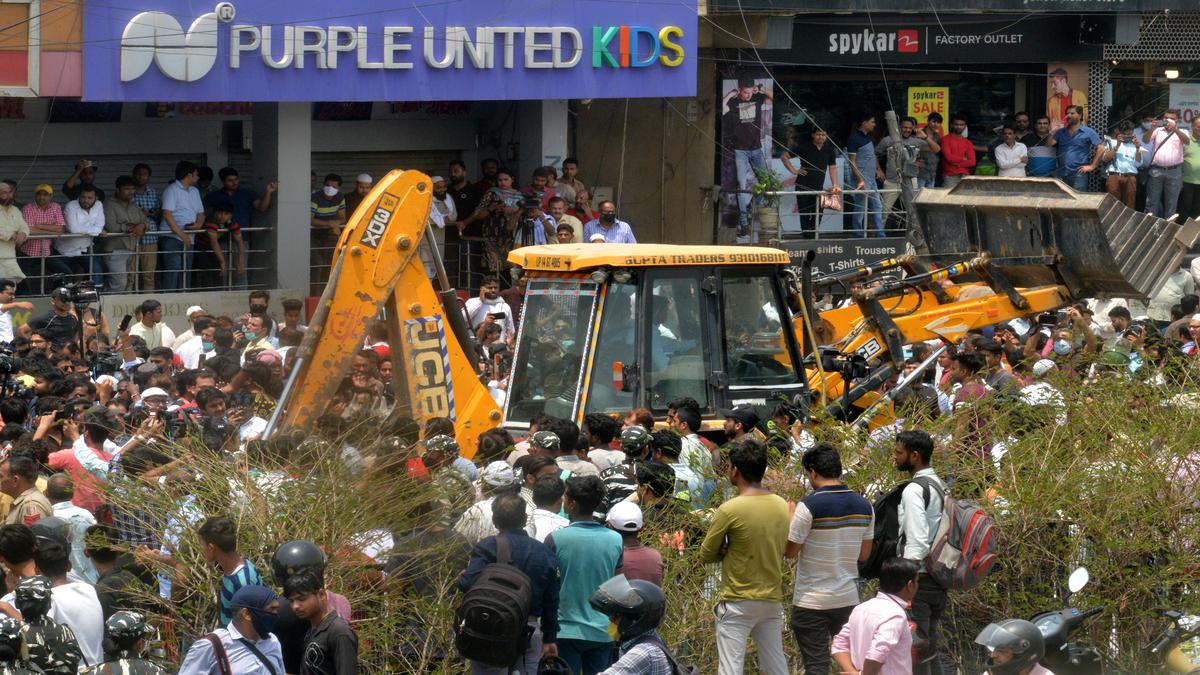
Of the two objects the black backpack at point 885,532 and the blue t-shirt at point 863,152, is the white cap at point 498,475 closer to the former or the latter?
the black backpack at point 885,532

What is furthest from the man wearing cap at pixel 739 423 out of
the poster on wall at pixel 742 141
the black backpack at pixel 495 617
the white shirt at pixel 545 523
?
the poster on wall at pixel 742 141

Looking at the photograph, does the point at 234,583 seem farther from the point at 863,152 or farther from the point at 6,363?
the point at 863,152

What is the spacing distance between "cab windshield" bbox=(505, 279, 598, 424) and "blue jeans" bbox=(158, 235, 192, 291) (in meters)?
7.56

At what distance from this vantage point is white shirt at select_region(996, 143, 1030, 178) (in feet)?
80.9

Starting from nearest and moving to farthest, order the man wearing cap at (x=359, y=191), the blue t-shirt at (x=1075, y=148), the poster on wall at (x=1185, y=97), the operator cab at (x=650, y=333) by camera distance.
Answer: the operator cab at (x=650, y=333) → the man wearing cap at (x=359, y=191) → the blue t-shirt at (x=1075, y=148) → the poster on wall at (x=1185, y=97)

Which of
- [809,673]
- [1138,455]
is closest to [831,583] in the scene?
[809,673]

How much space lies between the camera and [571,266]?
12.6m

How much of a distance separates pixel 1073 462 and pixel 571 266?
388 centimetres

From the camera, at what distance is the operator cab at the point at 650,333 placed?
1248cm

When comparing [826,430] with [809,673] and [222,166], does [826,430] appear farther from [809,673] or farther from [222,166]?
[222,166]

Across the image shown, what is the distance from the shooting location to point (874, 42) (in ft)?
82.0

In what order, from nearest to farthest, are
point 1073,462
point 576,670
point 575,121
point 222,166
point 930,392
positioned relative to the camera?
1. point 576,670
2. point 1073,462
3. point 930,392
4. point 222,166
5. point 575,121

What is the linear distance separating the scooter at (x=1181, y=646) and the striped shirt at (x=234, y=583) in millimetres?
4119

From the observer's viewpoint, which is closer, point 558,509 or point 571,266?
point 558,509
